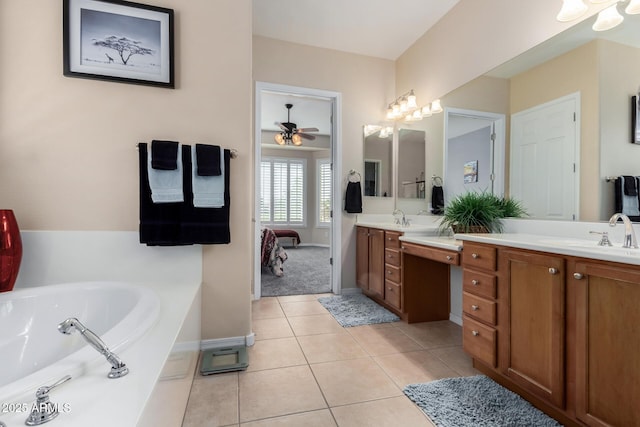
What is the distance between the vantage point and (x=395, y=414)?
1.48 meters

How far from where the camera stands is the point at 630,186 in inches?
60.3

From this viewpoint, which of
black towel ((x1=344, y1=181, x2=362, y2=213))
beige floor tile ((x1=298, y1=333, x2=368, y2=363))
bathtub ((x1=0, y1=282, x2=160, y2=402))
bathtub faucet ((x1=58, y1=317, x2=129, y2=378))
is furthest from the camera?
black towel ((x1=344, y1=181, x2=362, y2=213))

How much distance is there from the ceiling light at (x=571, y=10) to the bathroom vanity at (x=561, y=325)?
51.8 inches

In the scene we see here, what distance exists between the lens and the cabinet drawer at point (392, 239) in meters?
2.73

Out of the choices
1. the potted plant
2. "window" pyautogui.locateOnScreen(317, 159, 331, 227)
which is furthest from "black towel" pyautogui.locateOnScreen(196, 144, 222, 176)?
"window" pyautogui.locateOnScreen(317, 159, 331, 227)

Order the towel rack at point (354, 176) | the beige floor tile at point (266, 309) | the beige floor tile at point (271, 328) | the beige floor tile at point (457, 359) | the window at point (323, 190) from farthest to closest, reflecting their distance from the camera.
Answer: the window at point (323, 190)
the towel rack at point (354, 176)
the beige floor tile at point (266, 309)
the beige floor tile at point (271, 328)
the beige floor tile at point (457, 359)

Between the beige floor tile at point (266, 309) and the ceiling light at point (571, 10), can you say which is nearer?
the ceiling light at point (571, 10)

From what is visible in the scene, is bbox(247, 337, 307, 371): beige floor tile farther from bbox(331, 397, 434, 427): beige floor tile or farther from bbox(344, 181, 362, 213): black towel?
bbox(344, 181, 362, 213): black towel

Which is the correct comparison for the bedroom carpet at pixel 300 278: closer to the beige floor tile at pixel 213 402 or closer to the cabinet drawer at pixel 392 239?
the cabinet drawer at pixel 392 239

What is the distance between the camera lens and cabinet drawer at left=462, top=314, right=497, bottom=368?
1682 millimetres

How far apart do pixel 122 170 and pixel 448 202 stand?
268 cm

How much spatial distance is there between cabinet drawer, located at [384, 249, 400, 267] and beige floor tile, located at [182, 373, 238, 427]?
1.61m

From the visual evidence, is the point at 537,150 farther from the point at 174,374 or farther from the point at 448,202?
the point at 174,374

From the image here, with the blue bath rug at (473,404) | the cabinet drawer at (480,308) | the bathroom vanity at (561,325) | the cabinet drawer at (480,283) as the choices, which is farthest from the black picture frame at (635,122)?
the blue bath rug at (473,404)
